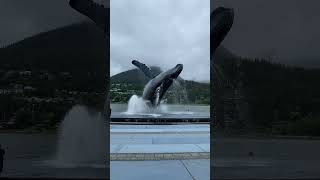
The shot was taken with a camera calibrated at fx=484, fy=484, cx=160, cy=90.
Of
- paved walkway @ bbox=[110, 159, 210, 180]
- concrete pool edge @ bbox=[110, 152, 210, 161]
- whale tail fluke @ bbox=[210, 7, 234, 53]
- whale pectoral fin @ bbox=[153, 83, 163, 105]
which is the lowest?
paved walkway @ bbox=[110, 159, 210, 180]

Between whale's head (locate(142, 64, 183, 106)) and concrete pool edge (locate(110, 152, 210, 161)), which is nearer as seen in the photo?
concrete pool edge (locate(110, 152, 210, 161))

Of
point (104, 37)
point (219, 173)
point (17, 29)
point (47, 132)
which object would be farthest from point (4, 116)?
point (219, 173)

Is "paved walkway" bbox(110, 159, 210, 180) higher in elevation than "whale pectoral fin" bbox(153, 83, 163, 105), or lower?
lower

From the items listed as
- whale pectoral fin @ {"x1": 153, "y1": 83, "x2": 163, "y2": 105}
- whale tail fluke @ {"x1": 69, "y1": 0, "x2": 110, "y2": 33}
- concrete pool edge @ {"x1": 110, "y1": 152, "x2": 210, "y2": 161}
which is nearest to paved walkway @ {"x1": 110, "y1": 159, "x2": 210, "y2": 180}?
concrete pool edge @ {"x1": 110, "y1": 152, "x2": 210, "y2": 161}

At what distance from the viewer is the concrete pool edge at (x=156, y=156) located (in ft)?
24.7

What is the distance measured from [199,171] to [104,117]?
177 centimetres

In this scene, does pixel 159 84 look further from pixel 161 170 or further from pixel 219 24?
pixel 219 24

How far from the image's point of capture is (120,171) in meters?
6.30

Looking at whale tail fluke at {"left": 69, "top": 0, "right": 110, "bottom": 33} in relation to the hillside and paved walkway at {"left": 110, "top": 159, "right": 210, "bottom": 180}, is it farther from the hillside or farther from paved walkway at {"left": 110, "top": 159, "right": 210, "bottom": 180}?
paved walkway at {"left": 110, "top": 159, "right": 210, "bottom": 180}

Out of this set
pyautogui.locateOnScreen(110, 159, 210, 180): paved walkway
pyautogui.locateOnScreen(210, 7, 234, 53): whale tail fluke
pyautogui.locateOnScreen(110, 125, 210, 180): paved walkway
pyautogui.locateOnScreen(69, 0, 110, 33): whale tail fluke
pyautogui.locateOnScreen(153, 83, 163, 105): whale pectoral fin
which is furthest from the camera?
pyautogui.locateOnScreen(153, 83, 163, 105): whale pectoral fin

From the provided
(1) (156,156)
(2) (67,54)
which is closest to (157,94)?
(1) (156,156)

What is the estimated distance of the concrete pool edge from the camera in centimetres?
753

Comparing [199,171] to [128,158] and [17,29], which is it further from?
[17,29]

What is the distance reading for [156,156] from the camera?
25.3 ft
